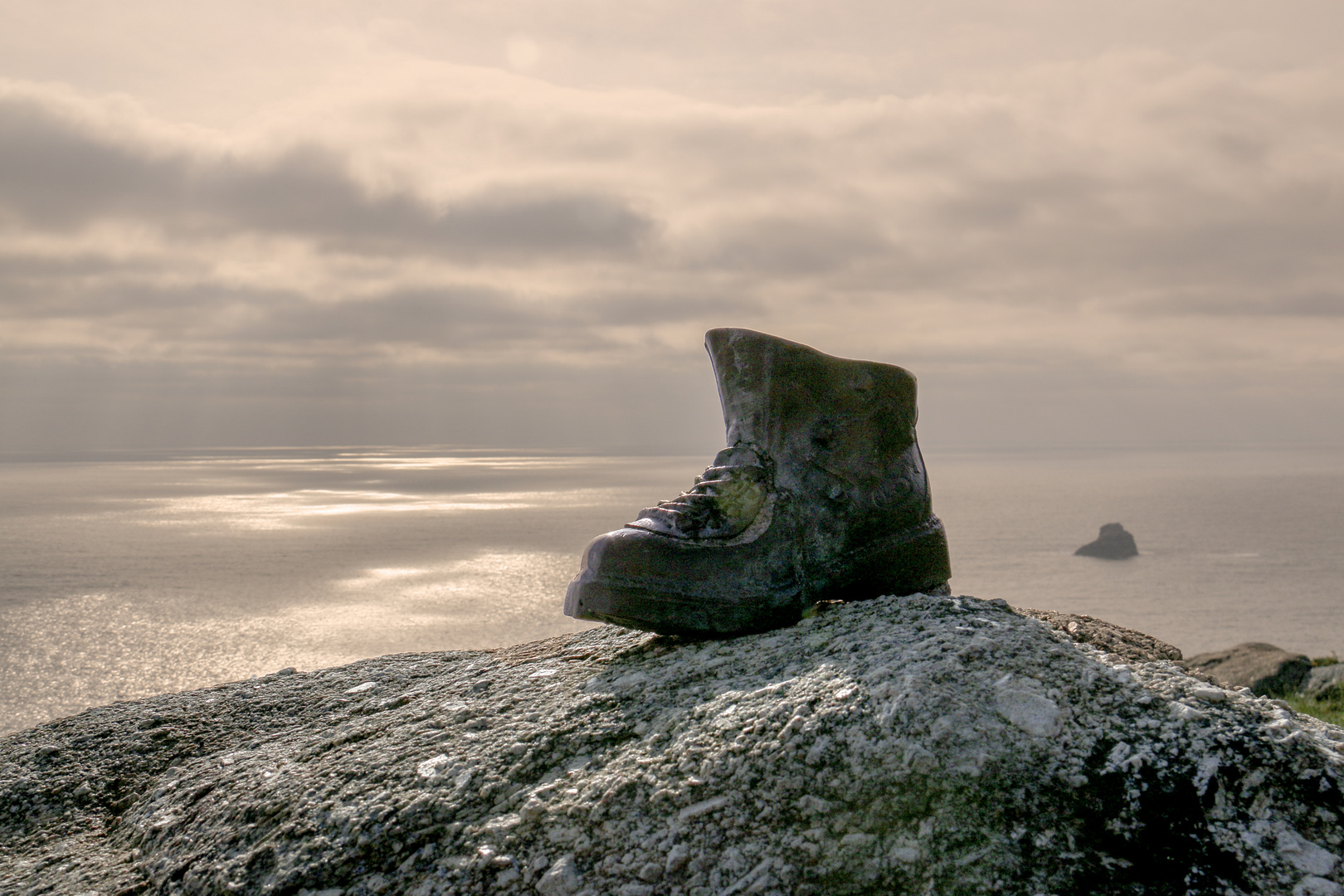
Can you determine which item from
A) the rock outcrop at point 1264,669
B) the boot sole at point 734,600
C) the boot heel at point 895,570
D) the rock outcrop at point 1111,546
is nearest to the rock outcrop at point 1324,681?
the rock outcrop at point 1264,669

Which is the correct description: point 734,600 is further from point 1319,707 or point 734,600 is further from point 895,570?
point 1319,707

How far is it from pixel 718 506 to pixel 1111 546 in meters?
62.0

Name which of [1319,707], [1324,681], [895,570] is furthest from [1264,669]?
[895,570]

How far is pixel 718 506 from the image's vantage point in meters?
2.90

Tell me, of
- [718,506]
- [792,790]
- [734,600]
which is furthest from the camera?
[718,506]

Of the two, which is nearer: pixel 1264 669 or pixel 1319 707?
pixel 1319 707

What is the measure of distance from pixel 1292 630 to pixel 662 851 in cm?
4501

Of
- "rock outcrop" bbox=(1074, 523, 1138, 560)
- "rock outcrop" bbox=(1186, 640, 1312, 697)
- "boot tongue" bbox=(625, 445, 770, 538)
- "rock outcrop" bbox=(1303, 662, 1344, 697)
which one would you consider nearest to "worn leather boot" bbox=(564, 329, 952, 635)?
"boot tongue" bbox=(625, 445, 770, 538)

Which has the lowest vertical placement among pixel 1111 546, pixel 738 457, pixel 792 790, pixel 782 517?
pixel 1111 546

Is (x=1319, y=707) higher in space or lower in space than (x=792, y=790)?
lower

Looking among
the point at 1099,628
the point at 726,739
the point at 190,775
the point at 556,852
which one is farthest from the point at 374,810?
the point at 1099,628

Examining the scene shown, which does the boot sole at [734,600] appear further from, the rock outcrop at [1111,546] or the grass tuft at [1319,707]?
the rock outcrop at [1111,546]

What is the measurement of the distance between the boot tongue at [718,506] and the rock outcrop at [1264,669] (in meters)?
8.48

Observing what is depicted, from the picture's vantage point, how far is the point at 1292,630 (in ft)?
122
